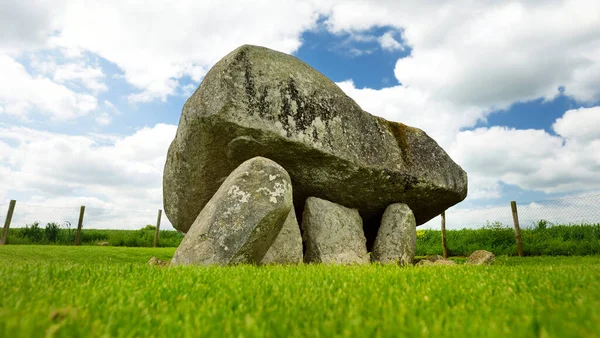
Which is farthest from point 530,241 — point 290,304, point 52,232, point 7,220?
point 7,220

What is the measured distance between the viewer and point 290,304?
3.08 metres

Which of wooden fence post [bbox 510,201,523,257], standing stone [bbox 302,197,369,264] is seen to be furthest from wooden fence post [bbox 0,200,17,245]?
wooden fence post [bbox 510,201,523,257]

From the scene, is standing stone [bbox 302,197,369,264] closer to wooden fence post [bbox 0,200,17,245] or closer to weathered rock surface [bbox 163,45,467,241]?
weathered rock surface [bbox 163,45,467,241]

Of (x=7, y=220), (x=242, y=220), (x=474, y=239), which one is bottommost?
(x=242, y=220)

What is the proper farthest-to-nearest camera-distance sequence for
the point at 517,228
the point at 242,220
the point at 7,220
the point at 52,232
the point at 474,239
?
the point at 52,232 → the point at 7,220 → the point at 474,239 → the point at 517,228 → the point at 242,220

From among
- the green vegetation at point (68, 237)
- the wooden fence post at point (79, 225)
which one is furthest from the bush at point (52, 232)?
the wooden fence post at point (79, 225)

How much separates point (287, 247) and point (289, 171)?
1.53 m

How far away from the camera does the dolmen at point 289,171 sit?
667 centimetres

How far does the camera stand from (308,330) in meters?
2.34

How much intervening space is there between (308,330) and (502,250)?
15932 millimetres

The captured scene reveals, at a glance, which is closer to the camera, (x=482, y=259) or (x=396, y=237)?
(x=396, y=237)

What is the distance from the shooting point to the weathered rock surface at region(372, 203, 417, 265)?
9.16 metres

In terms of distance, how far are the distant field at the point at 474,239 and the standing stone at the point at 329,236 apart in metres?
9.80

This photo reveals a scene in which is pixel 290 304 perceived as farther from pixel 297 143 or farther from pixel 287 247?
pixel 297 143
